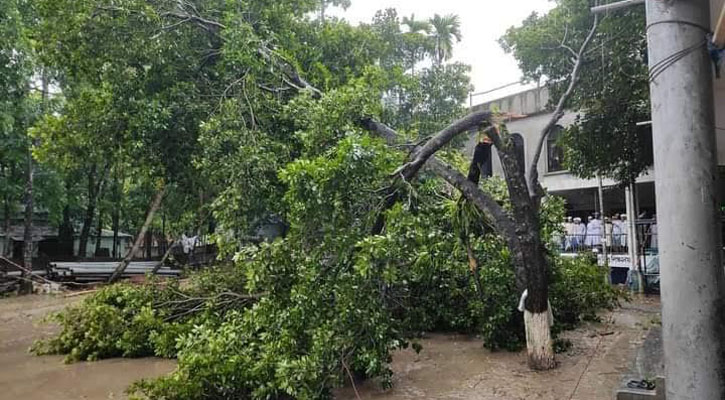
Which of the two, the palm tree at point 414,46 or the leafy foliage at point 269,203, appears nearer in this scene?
the leafy foliage at point 269,203

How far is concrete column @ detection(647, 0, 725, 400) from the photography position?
276 cm

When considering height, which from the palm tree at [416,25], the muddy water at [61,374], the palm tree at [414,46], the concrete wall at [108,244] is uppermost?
the palm tree at [416,25]

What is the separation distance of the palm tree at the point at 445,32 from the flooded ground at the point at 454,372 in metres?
12.6

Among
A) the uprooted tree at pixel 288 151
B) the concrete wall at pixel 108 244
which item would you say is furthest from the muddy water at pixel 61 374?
the concrete wall at pixel 108 244

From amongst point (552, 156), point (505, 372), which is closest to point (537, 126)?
point (552, 156)

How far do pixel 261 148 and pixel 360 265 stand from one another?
130 inches

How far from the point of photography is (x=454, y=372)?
7.21 meters

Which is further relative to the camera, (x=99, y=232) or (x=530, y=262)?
(x=99, y=232)

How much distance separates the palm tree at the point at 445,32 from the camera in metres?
19.9

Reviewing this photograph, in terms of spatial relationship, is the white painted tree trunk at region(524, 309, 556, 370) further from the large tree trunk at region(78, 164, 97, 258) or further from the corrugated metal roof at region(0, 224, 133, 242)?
the corrugated metal roof at region(0, 224, 133, 242)

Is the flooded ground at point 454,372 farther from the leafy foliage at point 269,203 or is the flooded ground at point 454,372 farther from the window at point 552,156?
the window at point 552,156

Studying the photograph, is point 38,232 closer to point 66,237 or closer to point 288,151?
point 66,237

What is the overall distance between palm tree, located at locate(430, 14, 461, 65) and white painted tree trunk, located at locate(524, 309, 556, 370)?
14.4 metres

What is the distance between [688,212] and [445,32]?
19.0 m
